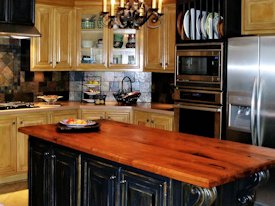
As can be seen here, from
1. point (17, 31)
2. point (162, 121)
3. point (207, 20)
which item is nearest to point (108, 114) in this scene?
point (162, 121)

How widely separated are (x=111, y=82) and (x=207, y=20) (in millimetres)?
2281

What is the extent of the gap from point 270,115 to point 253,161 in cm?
151

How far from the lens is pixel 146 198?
2.48m

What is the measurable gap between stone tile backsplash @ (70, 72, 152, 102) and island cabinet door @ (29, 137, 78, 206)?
2838mm

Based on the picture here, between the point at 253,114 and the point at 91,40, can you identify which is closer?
the point at 253,114

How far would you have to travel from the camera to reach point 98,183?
2857 mm

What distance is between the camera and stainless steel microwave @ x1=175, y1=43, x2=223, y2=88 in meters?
4.34

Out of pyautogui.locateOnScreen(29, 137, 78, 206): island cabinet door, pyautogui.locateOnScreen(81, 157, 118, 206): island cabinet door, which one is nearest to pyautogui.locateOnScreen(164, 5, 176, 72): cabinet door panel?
pyautogui.locateOnScreen(29, 137, 78, 206): island cabinet door

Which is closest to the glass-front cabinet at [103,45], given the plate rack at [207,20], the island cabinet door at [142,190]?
the plate rack at [207,20]

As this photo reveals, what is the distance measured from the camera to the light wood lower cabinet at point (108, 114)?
5656 millimetres

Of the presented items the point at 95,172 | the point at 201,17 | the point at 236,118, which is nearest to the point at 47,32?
the point at 201,17

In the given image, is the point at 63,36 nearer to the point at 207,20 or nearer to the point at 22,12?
the point at 22,12

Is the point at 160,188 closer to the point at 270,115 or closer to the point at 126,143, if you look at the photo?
the point at 126,143

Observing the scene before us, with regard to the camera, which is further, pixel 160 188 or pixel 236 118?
pixel 236 118
